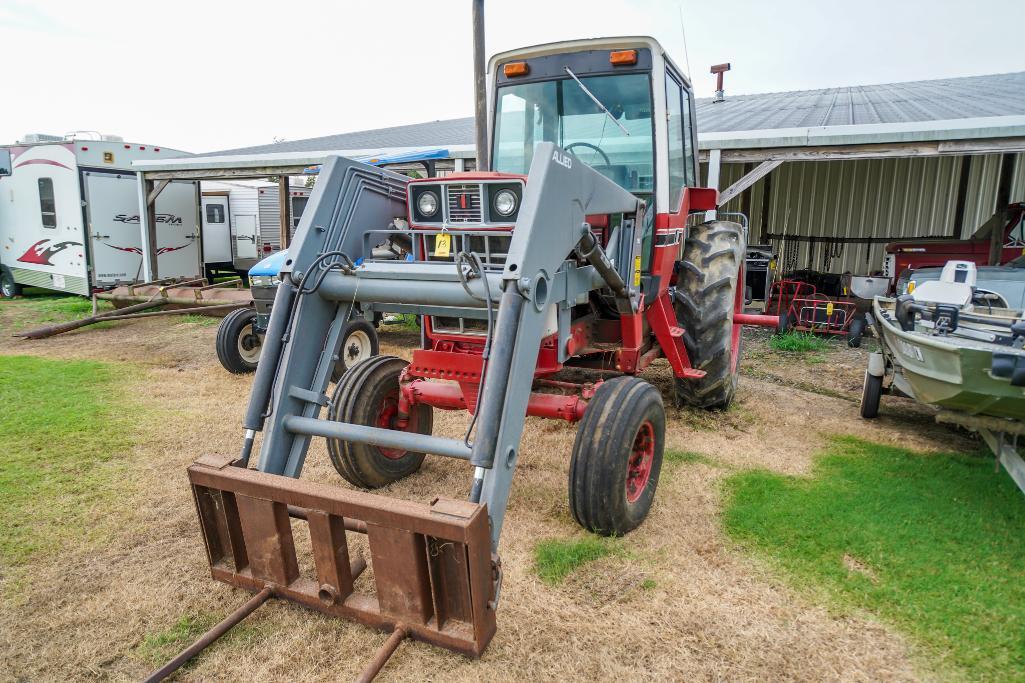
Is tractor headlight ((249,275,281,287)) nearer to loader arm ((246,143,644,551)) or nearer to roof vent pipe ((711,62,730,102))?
loader arm ((246,143,644,551))

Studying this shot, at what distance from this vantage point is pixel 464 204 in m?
3.31

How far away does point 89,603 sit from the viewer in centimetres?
274

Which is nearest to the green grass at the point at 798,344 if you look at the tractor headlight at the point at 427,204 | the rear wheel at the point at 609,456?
the rear wheel at the point at 609,456

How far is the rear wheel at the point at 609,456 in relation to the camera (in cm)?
296

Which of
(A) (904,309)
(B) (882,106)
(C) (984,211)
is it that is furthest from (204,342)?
(C) (984,211)

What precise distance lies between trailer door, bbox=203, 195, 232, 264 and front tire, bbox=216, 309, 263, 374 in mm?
8404

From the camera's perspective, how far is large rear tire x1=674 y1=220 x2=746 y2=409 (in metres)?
4.67

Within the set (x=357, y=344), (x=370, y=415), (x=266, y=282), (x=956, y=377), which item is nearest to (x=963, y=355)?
(x=956, y=377)

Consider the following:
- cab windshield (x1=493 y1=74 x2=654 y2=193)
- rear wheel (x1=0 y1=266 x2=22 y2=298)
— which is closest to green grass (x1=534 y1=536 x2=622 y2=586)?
cab windshield (x1=493 y1=74 x2=654 y2=193)

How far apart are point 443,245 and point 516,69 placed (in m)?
1.65

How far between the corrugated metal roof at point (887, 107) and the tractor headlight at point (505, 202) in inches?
272

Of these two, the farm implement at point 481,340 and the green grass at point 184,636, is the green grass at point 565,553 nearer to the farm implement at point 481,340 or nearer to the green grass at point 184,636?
the farm implement at point 481,340

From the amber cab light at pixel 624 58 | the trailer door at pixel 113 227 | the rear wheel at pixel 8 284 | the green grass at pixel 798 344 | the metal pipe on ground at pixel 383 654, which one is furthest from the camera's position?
the rear wheel at pixel 8 284

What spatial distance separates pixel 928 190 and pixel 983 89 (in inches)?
79.2
